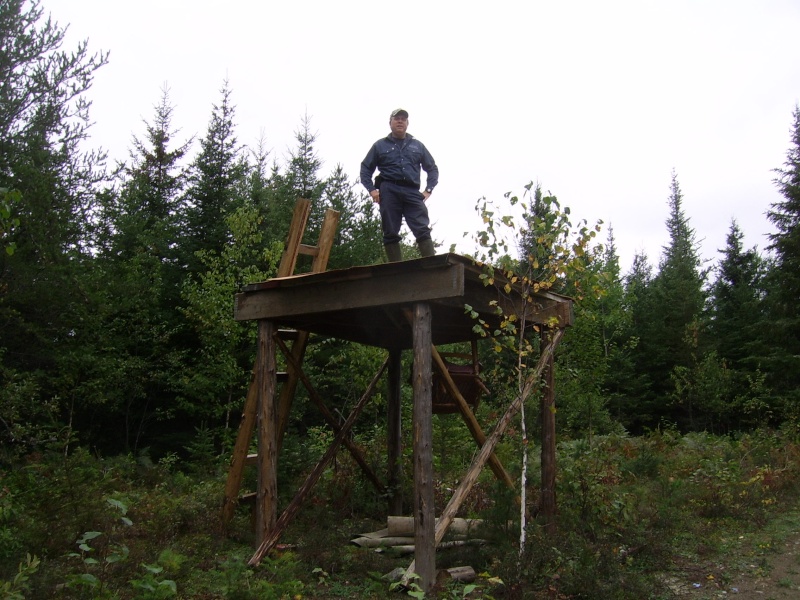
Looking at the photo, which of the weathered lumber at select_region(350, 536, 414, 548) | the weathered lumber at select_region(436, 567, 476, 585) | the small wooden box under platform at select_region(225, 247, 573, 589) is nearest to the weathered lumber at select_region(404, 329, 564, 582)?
the small wooden box under platform at select_region(225, 247, 573, 589)

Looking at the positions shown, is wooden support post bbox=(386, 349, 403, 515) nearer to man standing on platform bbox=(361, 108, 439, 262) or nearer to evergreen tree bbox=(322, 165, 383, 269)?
man standing on platform bbox=(361, 108, 439, 262)

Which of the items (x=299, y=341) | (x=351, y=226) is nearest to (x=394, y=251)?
(x=299, y=341)

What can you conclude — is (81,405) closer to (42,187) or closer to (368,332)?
(42,187)

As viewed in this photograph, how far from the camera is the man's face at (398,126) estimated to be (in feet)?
24.6

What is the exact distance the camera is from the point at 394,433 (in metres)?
9.27

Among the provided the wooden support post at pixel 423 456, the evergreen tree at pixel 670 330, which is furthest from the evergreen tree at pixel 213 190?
the evergreen tree at pixel 670 330

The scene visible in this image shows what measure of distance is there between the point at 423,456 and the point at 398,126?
359 centimetres

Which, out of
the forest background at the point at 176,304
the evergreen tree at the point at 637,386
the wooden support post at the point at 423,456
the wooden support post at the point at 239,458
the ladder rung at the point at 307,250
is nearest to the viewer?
the wooden support post at the point at 423,456

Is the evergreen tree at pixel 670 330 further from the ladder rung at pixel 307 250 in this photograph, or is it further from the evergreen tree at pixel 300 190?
the ladder rung at pixel 307 250

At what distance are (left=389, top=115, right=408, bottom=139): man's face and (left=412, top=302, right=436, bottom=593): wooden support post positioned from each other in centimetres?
230

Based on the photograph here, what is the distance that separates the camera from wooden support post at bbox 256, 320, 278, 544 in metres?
6.77

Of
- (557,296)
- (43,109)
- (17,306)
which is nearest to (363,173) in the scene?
(557,296)

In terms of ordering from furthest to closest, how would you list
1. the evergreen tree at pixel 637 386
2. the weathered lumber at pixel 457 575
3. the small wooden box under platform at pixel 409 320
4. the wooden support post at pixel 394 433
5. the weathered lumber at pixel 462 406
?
the evergreen tree at pixel 637 386 < the wooden support post at pixel 394 433 < the weathered lumber at pixel 462 406 < the weathered lumber at pixel 457 575 < the small wooden box under platform at pixel 409 320

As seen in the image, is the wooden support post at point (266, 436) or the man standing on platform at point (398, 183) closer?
the wooden support post at point (266, 436)
